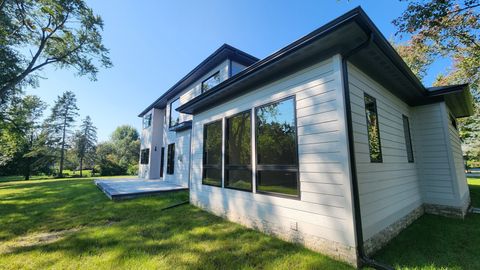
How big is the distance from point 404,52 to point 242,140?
14649 mm

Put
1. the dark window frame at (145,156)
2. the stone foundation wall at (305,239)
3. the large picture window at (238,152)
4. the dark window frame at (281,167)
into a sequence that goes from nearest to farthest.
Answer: the stone foundation wall at (305,239) < the dark window frame at (281,167) < the large picture window at (238,152) < the dark window frame at (145,156)

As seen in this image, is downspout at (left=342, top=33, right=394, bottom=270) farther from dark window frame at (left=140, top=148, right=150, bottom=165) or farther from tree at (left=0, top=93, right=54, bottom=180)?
tree at (left=0, top=93, right=54, bottom=180)

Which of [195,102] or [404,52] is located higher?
[404,52]

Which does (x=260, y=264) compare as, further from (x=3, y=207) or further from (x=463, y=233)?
(x=3, y=207)

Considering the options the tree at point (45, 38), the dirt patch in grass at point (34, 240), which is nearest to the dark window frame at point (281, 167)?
the dirt patch in grass at point (34, 240)

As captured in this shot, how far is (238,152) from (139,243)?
275cm

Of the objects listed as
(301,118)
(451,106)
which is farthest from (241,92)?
(451,106)

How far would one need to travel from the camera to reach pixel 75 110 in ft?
85.3

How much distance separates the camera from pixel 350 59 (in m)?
3.27

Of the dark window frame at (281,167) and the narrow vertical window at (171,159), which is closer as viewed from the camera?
the dark window frame at (281,167)

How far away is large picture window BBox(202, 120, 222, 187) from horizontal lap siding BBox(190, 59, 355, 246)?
164 centimetres

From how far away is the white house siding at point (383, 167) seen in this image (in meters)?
3.11

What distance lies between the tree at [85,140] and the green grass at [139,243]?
2440 cm

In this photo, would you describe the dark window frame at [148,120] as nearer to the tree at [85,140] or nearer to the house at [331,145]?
the house at [331,145]
